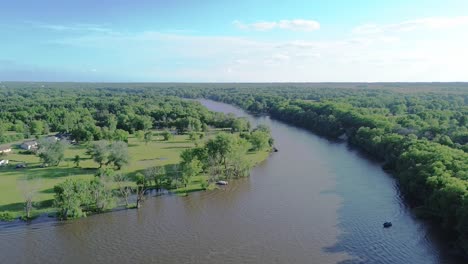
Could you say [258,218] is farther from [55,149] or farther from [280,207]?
[55,149]

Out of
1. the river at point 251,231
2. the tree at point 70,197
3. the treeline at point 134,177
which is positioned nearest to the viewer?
the river at point 251,231

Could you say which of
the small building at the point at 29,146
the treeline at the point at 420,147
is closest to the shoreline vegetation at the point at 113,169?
the small building at the point at 29,146

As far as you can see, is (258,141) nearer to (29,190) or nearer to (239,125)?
(239,125)

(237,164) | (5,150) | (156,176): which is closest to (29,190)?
(156,176)

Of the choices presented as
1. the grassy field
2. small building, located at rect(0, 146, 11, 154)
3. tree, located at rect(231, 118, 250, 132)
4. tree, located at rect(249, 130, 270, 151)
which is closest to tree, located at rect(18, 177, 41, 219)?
the grassy field

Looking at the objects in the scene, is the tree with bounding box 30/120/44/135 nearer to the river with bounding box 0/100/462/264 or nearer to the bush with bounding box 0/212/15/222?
the bush with bounding box 0/212/15/222

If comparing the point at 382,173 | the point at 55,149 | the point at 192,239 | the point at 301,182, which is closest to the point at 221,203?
the point at 192,239

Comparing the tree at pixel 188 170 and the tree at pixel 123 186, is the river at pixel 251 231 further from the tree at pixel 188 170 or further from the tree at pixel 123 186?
the tree at pixel 188 170
